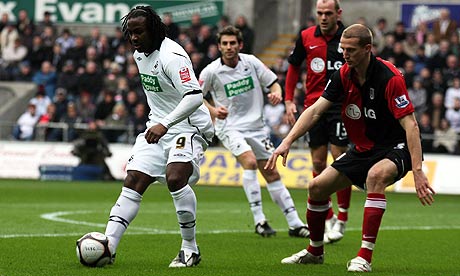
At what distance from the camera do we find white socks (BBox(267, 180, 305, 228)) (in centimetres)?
1274

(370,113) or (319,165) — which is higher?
(370,113)

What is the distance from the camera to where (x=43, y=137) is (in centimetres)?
2828

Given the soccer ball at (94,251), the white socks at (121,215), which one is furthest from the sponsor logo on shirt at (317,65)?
the soccer ball at (94,251)

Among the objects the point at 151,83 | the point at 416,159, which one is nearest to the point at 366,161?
the point at 416,159

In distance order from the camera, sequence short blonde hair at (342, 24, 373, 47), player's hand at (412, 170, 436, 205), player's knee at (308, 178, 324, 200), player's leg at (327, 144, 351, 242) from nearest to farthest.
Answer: player's hand at (412, 170, 436, 205)
short blonde hair at (342, 24, 373, 47)
player's knee at (308, 178, 324, 200)
player's leg at (327, 144, 351, 242)

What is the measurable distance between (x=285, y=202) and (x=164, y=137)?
12.7ft

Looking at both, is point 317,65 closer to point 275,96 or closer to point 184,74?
point 275,96

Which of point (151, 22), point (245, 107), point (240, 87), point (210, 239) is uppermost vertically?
point (151, 22)

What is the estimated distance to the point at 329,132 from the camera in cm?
1253

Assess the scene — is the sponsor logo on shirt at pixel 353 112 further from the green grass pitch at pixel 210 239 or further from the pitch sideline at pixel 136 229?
the pitch sideline at pixel 136 229

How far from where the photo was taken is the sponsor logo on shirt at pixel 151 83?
30.2 ft

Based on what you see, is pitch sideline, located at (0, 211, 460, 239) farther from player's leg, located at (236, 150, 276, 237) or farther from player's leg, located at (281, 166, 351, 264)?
player's leg, located at (281, 166, 351, 264)

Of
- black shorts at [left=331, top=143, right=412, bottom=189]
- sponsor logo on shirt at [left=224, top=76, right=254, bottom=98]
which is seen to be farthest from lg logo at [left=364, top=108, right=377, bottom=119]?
sponsor logo on shirt at [left=224, top=76, right=254, bottom=98]

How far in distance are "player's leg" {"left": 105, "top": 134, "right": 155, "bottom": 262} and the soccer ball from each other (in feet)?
0.26
